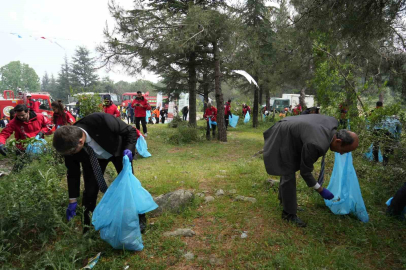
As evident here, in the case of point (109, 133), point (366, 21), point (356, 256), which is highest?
point (366, 21)

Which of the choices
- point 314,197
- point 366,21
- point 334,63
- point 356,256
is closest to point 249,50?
point 334,63

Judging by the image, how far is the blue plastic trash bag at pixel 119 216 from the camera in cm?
225

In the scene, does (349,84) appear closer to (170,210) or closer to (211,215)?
(211,215)

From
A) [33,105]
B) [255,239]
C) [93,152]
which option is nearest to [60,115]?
[93,152]

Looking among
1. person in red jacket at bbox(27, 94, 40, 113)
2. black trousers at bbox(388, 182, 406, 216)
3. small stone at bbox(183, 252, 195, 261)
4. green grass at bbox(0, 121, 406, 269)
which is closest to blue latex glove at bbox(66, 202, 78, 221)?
green grass at bbox(0, 121, 406, 269)

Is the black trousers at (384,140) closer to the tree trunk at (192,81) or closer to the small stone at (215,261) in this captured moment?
the small stone at (215,261)

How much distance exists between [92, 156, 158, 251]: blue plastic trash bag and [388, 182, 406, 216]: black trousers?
305 centimetres

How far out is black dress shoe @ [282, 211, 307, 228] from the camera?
2873mm

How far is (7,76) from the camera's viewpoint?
6234cm

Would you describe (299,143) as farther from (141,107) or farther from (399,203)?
(141,107)

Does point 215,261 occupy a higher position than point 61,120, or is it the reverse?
point 61,120

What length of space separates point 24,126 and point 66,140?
9.35 feet

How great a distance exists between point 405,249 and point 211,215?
2050 millimetres

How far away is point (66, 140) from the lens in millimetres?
2055
